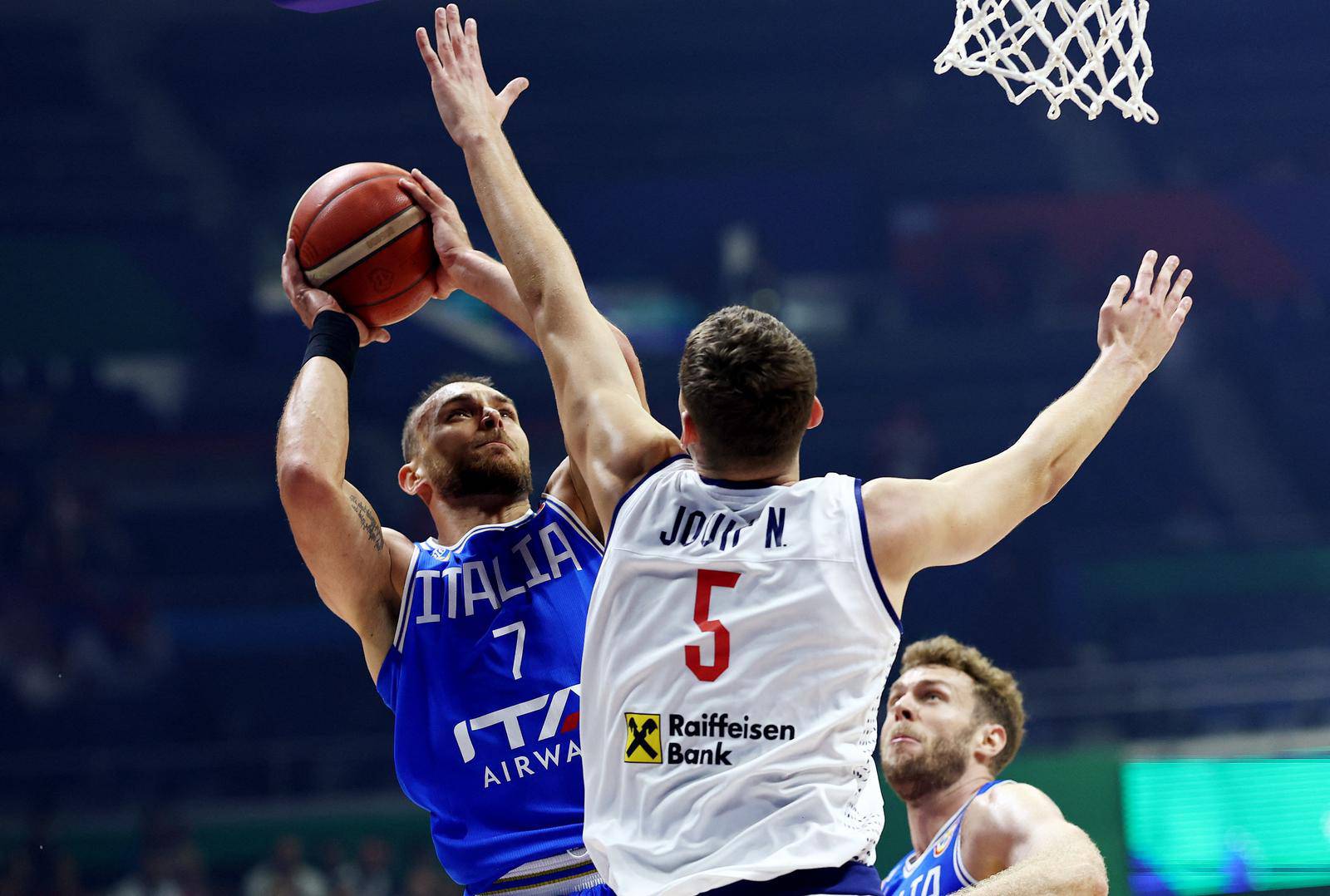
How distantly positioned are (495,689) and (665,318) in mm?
12846

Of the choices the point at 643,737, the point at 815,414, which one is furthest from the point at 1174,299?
the point at 643,737

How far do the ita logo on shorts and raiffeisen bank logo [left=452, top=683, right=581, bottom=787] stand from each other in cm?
94

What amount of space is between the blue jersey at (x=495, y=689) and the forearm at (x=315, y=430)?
34 centimetres

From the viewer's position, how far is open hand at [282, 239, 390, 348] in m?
3.38

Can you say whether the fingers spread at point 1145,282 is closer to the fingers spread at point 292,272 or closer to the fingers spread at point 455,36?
the fingers spread at point 455,36

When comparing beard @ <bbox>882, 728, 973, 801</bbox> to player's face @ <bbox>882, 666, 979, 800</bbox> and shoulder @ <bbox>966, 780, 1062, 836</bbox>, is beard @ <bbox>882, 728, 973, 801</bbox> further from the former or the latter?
shoulder @ <bbox>966, 780, 1062, 836</bbox>

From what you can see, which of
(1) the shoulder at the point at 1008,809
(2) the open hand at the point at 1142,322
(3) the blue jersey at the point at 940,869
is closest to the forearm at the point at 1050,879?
(1) the shoulder at the point at 1008,809

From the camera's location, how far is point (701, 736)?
205 centimetres

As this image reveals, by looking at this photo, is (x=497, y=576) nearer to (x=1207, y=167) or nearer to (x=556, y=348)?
(x=556, y=348)

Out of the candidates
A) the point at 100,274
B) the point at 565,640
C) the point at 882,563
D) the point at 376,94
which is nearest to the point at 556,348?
the point at 882,563

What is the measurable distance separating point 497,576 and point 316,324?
2.56ft

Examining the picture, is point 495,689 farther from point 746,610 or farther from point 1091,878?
point 1091,878

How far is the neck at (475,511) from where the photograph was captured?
3406mm

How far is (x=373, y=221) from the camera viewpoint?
340 centimetres
